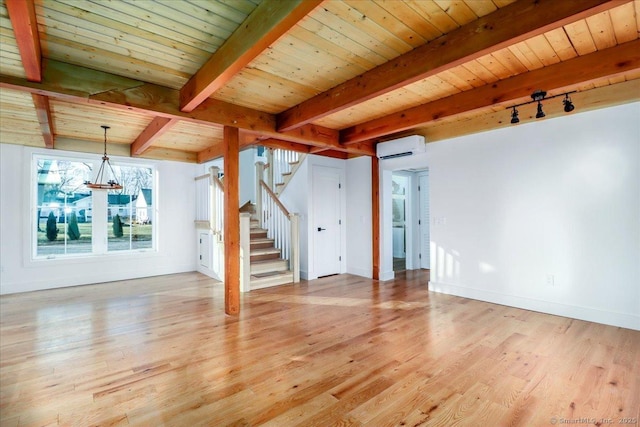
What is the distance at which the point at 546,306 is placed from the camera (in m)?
3.74

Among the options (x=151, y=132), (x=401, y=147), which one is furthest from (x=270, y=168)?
(x=401, y=147)

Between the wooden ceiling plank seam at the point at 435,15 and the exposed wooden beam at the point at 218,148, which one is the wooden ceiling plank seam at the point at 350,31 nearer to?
the wooden ceiling plank seam at the point at 435,15

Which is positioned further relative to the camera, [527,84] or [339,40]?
[527,84]

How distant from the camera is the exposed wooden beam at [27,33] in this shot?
165 cm

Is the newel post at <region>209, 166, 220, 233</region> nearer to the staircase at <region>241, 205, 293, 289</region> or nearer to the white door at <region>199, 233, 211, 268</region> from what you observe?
the white door at <region>199, 233, 211, 268</region>

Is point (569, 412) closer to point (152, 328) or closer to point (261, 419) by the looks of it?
point (261, 419)

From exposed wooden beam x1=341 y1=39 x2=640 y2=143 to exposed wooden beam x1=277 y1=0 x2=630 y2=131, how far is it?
1116 millimetres

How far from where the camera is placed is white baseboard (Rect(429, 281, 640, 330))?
3248 millimetres

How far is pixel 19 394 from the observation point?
2.12 meters

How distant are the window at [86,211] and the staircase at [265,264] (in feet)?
7.50

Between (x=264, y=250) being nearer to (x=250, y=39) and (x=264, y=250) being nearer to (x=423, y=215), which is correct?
(x=423, y=215)

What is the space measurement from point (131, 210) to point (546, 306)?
701 cm

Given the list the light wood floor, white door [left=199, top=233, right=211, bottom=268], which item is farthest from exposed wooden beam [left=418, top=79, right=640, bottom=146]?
white door [left=199, top=233, right=211, bottom=268]

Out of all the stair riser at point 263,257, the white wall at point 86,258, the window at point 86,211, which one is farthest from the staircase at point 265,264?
the window at point 86,211
